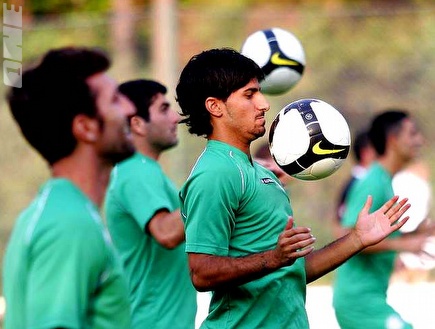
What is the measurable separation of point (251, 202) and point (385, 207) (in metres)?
0.59

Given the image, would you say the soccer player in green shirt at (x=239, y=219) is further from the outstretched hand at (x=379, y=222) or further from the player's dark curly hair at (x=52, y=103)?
the player's dark curly hair at (x=52, y=103)

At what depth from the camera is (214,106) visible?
4871 mm

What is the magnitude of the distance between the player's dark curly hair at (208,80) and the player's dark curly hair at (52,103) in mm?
1198

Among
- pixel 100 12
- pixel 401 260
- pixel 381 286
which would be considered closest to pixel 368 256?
pixel 381 286

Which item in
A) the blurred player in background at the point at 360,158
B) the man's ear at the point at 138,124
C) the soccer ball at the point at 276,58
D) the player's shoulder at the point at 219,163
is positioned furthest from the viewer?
the blurred player in background at the point at 360,158

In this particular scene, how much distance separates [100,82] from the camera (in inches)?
149

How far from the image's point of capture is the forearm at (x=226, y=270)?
4.52 meters

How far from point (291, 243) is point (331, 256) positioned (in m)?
0.69

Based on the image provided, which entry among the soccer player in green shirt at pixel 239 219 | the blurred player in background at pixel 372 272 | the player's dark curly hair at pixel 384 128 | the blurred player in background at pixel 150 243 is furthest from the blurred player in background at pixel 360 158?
the soccer player in green shirt at pixel 239 219

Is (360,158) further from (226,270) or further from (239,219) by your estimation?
(226,270)

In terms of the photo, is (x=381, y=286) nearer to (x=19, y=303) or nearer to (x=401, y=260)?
(x=19, y=303)

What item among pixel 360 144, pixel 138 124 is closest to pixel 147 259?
pixel 138 124

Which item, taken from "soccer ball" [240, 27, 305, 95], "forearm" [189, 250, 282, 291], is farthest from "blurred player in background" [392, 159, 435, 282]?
"forearm" [189, 250, 282, 291]

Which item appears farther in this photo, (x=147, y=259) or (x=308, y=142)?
(x=147, y=259)
